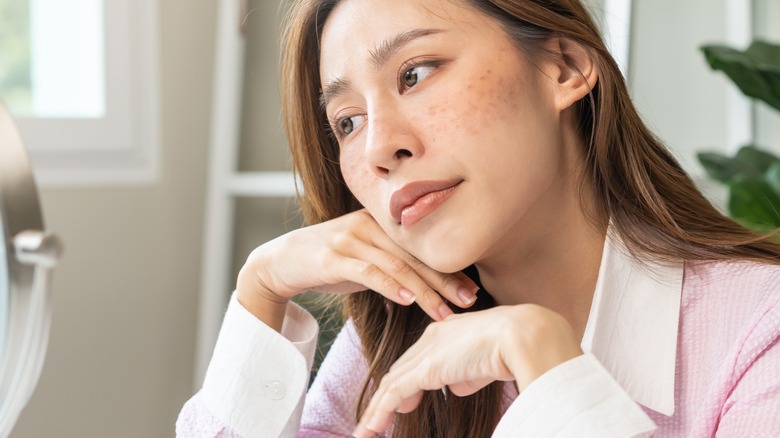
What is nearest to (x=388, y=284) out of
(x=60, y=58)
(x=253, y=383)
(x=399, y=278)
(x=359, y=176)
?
(x=399, y=278)

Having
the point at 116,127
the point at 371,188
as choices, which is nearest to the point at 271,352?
the point at 371,188

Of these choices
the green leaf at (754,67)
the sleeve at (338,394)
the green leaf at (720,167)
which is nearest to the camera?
the sleeve at (338,394)

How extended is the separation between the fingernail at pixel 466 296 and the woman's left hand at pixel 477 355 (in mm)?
94

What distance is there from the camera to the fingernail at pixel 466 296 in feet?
3.33

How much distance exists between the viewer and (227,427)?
1.10 metres

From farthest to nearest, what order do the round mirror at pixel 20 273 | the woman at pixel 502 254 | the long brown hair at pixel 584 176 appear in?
the long brown hair at pixel 584 176
the woman at pixel 502 254
the round mirror at pixel 20 273

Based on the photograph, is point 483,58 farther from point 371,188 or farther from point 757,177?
point 757,177

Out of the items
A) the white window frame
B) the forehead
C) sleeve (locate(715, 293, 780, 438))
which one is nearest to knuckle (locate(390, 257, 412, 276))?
the forehead

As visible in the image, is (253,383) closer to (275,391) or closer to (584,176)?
(275,391)

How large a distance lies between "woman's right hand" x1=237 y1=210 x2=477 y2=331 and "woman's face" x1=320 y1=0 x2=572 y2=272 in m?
0.05

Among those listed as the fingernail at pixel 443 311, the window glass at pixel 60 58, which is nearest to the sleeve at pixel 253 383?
the fingernail at pixel 443 311

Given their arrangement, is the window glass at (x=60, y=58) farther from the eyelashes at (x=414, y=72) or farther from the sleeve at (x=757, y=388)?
the sleeve at (x=757, y=388)

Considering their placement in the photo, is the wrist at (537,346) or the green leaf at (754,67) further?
the green leaf at (754,67)

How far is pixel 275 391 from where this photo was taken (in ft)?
3.56
